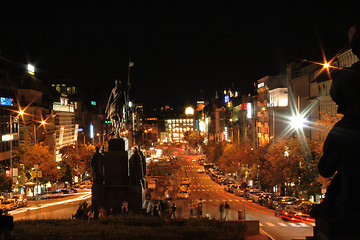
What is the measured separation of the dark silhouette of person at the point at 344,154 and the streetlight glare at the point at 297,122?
61.6m

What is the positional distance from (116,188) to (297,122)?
173ft

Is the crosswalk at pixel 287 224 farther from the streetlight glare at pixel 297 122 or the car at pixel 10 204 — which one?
the streetlight glare at pixel 297 122

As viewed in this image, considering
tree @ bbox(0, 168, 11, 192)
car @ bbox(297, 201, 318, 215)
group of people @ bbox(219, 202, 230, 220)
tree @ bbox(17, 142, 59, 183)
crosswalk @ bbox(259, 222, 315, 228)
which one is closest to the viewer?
group of people @ bbox(219, 202, 230, 220)

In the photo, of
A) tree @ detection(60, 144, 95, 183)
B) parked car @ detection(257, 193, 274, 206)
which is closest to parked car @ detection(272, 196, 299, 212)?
parked car @ detection(257, 193, 274, 206)

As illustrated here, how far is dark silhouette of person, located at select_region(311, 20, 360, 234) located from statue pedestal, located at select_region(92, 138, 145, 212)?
16.4 m

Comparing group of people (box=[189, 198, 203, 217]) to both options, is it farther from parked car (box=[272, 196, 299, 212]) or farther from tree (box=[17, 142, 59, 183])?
tree (box=[17, 142, 59, 183])

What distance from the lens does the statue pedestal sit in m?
24.7

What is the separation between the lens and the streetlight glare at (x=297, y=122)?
70.1 metres

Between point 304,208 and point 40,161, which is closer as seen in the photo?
point 304,208

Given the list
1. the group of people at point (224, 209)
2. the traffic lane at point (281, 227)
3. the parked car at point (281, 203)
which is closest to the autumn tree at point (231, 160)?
the parked car at point (281, 203)

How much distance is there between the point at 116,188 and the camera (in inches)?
973

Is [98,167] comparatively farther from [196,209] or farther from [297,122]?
[297,122]

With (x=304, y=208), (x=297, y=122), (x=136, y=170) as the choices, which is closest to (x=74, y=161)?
(x=297, y=122)

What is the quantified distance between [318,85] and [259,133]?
3245cm
